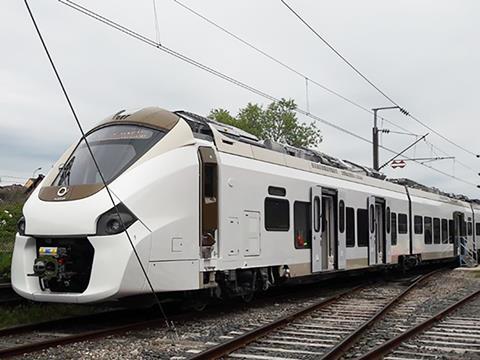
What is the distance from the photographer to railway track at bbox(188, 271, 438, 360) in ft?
25.4

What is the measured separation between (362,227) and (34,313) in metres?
8.46

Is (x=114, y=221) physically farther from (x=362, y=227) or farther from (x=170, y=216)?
(x=362, y=227)

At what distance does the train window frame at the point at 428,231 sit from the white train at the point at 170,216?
9.46 metres

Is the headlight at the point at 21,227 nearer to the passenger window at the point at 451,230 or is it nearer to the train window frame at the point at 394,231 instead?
the train window frame at the point at 394,231

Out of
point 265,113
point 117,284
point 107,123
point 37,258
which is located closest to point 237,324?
point 117,284

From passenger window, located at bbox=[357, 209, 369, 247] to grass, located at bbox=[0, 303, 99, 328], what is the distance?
710cm

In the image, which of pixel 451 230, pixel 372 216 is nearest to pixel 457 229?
pixel 451 230

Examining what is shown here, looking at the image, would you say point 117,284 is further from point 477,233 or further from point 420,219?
point 477,233

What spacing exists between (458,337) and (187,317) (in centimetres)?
407

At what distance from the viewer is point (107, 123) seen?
34.1ft

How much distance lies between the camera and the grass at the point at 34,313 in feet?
33.5

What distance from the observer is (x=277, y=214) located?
1202 cm

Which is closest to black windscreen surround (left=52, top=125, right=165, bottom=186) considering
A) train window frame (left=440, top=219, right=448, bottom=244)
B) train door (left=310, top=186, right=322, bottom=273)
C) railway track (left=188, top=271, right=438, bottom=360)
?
railway track (left=188, top=271, right=438, bottom=360)

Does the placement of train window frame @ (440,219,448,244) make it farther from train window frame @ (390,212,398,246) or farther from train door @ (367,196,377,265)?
train door @ (367,196,377,265)
